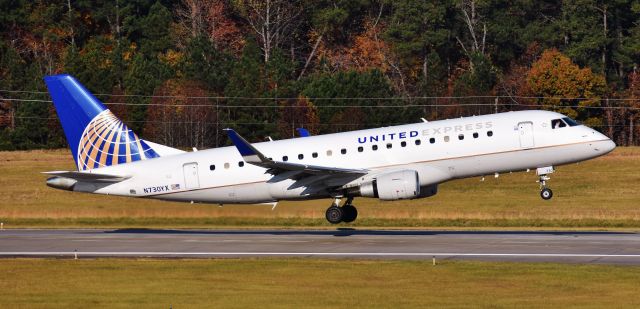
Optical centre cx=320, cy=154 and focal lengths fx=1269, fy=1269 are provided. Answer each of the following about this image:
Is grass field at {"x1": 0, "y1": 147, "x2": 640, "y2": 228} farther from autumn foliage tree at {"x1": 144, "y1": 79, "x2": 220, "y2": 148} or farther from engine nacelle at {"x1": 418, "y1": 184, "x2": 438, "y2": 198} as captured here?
autumn foliage tree at {"x1": 144, "y1": 79, "x2": 220, "y2": 148}

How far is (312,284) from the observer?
37875 millimetres

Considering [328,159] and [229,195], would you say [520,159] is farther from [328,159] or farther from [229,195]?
[229,195]

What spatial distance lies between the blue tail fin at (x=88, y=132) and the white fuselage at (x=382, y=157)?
77 centimetres

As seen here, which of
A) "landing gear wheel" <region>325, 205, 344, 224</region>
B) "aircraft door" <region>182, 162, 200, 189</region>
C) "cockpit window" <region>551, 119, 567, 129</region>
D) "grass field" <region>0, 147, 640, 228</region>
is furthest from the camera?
"grass field" <region>0, 147, 640, 228</region>

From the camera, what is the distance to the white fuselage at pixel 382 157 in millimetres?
50875

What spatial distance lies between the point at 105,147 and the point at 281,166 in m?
8.93

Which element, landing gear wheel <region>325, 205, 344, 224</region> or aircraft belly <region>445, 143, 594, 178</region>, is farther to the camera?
landing gear wheel <region>325, 205, 344, 224</region>

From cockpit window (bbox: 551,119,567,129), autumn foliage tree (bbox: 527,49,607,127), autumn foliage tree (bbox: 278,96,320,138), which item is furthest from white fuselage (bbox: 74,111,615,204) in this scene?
autumn foliage tree (bbox: 527,49,607,127)

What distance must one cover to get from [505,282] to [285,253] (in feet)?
34.4

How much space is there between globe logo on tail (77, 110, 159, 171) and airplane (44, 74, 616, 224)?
43 mm

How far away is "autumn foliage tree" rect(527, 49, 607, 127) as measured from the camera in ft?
369

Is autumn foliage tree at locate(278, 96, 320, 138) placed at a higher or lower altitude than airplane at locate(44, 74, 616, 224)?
higher

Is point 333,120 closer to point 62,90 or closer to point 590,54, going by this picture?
point 590,54

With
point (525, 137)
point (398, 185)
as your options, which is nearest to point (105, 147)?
point (398, 185)
